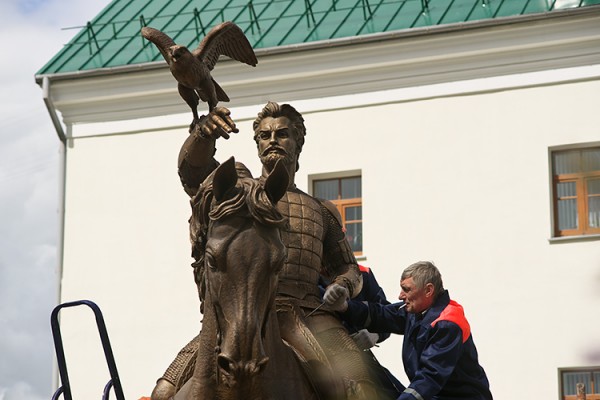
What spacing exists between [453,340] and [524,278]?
713 inches

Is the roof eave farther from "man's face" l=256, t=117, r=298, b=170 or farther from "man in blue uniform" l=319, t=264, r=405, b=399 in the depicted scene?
"man's face" l=256, t=117, r=298, b=170

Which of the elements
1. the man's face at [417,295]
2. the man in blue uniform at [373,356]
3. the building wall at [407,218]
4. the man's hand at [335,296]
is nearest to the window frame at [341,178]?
the building wall at [407,218]

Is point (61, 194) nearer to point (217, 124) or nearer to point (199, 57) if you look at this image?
point (199, 57)

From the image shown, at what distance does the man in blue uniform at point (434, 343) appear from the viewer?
950 cm

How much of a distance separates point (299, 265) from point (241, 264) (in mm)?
1561

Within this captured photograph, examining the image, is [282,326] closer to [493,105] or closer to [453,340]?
[453,340]

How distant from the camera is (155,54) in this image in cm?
2934

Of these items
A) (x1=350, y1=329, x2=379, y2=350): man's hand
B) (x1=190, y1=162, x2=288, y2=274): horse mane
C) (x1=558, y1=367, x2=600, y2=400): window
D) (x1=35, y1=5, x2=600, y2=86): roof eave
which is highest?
(x1=35, y1=5, x2=600, y2=86): roof eave

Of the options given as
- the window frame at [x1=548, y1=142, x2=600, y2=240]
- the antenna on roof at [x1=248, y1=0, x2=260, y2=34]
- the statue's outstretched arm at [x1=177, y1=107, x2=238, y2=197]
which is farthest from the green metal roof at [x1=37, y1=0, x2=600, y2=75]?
the statue's outstretched arm at [x1=177, y1=107, x2=238, y2=197]

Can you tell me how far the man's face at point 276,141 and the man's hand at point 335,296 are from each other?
72 cm

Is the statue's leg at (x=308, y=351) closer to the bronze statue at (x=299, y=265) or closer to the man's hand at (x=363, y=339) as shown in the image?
the bronze statue at (x=299, y=265)

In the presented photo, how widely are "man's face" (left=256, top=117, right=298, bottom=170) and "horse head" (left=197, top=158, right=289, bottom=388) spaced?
→ 1359 millimetres

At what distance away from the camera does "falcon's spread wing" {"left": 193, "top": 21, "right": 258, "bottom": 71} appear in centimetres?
948

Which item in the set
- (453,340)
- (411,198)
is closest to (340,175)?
(411,198)
